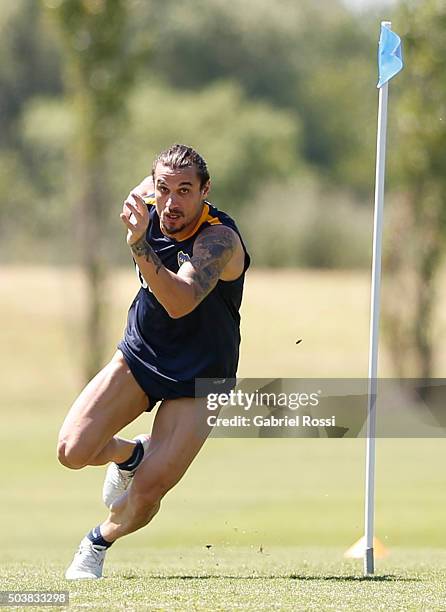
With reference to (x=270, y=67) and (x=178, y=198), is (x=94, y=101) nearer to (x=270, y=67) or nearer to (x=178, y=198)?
(x=178, y=198)

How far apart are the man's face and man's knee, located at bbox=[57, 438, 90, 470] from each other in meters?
1.36

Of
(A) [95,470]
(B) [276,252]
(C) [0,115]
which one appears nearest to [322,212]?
(B) [276,252]

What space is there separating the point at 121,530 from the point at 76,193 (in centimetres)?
1873

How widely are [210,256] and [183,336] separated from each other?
0.66m

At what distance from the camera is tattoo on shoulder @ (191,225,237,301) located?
24.7ft

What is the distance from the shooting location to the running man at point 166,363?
7934 millimetres

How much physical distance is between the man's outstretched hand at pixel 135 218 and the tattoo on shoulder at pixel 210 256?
0.46m

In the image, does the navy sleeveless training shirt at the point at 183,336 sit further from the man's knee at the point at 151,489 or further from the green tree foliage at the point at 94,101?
the green tree foliage at the point at 94,101

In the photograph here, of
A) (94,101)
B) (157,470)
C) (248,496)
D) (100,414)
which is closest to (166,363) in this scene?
(100,414)

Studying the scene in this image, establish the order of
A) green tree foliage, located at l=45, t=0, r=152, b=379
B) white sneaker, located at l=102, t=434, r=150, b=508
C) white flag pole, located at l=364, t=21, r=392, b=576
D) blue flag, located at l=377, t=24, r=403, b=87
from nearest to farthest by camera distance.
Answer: white flag pole, located at l=364, t=21, r=392, b=576, blue flag, located at l=377, t=24, r=403, b=87, white sneaker, located at l=102, t=434, r=150, b=508, green tree foliage, located at l=45, t=0, r=152, b=379

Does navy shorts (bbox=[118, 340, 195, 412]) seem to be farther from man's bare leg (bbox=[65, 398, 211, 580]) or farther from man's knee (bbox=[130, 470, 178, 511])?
man's knee (bbox=[130, 470, 178, 511])

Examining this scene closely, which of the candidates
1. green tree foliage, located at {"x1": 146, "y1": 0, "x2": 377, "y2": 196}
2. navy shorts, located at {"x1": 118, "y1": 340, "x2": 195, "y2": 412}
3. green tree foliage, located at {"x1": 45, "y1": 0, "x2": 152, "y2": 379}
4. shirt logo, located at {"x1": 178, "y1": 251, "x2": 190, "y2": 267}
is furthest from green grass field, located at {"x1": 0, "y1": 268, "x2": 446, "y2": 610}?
green tree foliage, located at {"x1": 146, "y1": 0, "x2": 377, "y2": 196}

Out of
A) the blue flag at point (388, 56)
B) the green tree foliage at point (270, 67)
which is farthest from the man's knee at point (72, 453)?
the green tree foliage at point (270, 67)

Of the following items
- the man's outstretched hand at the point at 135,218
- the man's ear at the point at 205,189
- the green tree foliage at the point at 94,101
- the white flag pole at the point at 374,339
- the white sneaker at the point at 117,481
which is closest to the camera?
the man's outstretched hand at the point at 135,218
